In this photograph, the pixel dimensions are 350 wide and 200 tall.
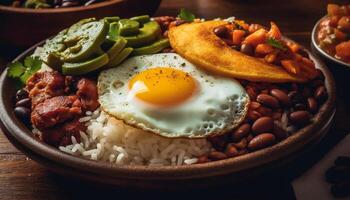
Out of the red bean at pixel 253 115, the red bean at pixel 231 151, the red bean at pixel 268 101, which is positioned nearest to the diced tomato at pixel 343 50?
the red bean at pixel 268 101

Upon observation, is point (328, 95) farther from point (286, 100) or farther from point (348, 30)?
point (348, 30)

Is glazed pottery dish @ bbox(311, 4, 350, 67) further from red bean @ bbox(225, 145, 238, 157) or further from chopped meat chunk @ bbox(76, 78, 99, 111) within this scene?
chopped meat chunk @ bbox(76, 78, 99, 111)

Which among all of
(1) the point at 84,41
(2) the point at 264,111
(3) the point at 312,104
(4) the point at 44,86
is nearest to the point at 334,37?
(3) the point at 312,104

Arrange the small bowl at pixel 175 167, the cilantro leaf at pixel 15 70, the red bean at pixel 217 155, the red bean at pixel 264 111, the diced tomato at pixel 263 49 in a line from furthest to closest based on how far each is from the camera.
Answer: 1. the cilantro leaf at pixel 15 70
2. the diced tomato at pixel 263 49
3. the red bean at pixel 264 111
4. the red bean at pixel 217 155
5. the small bowl at pixel 175 167

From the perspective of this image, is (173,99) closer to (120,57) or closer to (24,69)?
(120,57)

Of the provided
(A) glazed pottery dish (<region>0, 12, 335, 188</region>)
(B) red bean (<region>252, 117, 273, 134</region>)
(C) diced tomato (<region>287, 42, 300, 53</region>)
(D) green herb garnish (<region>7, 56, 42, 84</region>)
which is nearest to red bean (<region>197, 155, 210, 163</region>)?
(A) glazed pottery dish (<region>0, 12, 335, 188</region>)

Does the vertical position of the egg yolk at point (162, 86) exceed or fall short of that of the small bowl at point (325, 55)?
it exceeds it

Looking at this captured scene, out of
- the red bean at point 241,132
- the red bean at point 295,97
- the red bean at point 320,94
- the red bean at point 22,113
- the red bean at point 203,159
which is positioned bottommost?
the red bean at point 203,159

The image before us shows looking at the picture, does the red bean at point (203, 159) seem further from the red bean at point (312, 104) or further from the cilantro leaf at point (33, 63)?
the cilantro leaf at point (33, 63)
